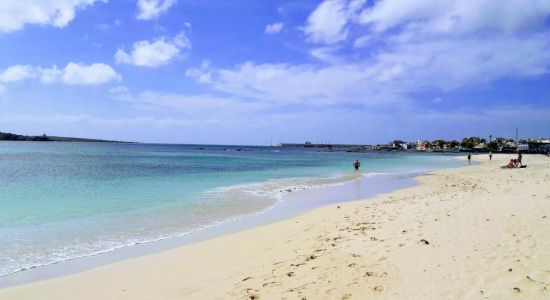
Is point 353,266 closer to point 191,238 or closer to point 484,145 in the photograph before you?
point 191,238

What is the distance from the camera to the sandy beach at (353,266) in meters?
5.73

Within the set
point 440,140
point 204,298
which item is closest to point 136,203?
point 204,298

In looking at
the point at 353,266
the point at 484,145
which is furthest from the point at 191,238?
the point at 484,145

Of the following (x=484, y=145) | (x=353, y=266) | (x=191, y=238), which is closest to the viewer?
(x=353, y=266)

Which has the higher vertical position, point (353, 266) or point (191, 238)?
point (353, 266)

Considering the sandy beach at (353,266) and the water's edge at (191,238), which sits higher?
the sandy beach at (353,266)

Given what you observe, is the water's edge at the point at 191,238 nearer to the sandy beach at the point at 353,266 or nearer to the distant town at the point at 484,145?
the sandy beach at the point at 353,266

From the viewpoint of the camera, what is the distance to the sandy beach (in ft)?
18.8

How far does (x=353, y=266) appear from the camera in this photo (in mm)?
6852

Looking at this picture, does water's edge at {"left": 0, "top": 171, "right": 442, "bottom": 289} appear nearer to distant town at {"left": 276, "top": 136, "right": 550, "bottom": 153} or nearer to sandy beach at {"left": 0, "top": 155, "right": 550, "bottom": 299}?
sandy beach at {"left": 0, "top": 155, "right": 550, "bottom": 299}

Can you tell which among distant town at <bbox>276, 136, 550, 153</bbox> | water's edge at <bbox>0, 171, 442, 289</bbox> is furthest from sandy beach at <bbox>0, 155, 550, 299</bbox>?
distant town at <bbox>276, 136, 550, 153</bbox>

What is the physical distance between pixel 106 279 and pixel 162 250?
2.21 metres

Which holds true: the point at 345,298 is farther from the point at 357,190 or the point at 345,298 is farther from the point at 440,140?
the point at 440,140

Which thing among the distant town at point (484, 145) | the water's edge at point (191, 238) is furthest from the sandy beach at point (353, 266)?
the distant town at point (484, 145)
